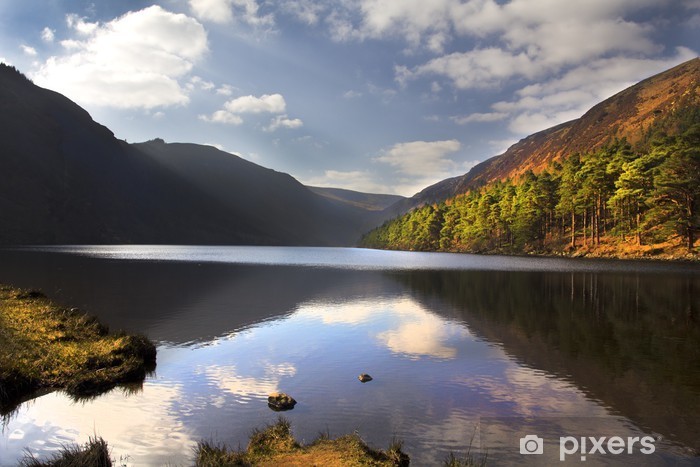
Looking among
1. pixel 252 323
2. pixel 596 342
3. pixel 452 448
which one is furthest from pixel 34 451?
pixel 596 342

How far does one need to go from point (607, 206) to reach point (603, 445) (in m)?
117

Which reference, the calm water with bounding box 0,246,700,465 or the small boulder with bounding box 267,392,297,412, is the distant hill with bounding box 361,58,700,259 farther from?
the small boulder with bounding box 267,392,297,412

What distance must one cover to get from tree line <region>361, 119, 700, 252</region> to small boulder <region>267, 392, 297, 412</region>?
331ft

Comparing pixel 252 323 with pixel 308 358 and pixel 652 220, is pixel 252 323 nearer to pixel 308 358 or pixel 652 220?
pixel 308 358

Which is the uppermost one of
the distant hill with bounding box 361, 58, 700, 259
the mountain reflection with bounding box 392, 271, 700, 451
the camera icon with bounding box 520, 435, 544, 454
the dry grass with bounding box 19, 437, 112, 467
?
the distant hill with bounding box 361, 58, 700, 259

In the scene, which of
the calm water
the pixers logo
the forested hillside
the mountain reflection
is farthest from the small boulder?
the forested hillside

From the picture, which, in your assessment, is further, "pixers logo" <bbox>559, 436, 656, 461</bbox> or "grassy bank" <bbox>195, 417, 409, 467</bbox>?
"pixers logo" <bbox>559, 436, 656, 461</bbox>

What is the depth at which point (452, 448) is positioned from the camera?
11.2 m

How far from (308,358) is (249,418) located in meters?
7.99

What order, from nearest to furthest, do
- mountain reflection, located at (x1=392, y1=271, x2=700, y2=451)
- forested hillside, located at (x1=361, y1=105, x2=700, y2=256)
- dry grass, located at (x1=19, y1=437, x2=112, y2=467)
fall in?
dry grass, located at (x1=19, y1=437, x2=112, y2=467)
mountain reflection, located at (x1=392, y1=271, x2=700, y2=451)
forested hillside, located at (x1=361, y1=105, x2=700, y2=256)

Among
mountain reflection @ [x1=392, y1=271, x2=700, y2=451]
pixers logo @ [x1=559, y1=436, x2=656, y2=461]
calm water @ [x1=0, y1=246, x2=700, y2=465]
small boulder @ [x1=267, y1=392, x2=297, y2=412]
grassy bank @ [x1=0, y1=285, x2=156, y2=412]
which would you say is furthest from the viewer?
grassy bank @ [x1=0, y1=285, x2=156, y2=412]

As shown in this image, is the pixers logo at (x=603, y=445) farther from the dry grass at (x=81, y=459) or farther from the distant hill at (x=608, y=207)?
the distant hill at (x=608, y=207)

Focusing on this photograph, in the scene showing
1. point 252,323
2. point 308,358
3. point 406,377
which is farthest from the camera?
point 252,323

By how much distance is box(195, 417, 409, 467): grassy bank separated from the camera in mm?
9828
